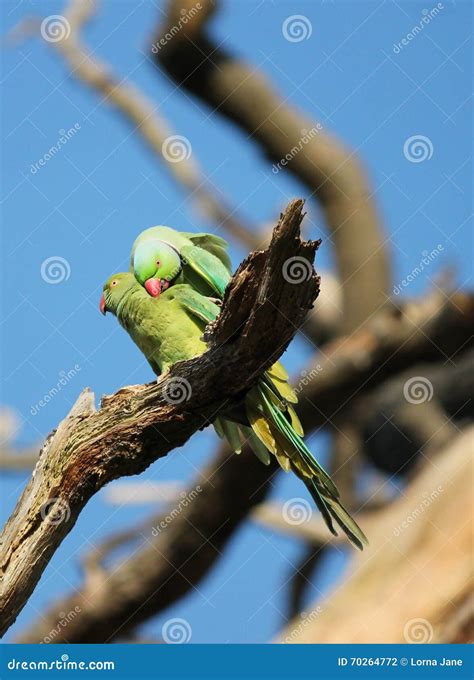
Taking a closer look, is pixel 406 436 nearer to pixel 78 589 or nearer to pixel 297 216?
pixel 78 589

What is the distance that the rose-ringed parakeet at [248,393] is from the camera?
4602 mm

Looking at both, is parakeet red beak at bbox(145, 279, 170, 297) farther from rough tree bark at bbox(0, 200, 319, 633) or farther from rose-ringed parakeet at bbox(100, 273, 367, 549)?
rough tree bark at bbox(0, 200, 319, 633)

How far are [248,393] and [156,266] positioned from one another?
1.02m

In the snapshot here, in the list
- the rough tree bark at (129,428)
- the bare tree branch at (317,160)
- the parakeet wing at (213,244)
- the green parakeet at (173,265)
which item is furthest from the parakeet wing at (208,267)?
the bare tree branch at (317,160)

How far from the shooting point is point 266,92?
8.59m

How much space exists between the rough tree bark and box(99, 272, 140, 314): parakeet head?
1.35 metres

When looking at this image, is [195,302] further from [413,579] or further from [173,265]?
[413,579]

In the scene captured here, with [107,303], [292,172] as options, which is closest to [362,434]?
[292,172]

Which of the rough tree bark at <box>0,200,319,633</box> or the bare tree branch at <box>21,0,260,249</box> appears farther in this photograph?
the bare tree branch at <box>21,0,260,249</box>

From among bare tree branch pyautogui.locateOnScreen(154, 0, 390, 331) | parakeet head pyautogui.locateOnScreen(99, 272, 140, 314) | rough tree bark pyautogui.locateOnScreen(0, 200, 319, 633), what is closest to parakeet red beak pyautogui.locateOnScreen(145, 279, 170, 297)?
parakeet head pyautogui.locateOnScreen(99, 272, 140, 314)

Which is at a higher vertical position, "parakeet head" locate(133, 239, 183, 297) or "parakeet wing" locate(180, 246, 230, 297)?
"parakeet wing" locate(180, 246, 230, 297)

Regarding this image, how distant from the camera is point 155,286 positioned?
16.6ft

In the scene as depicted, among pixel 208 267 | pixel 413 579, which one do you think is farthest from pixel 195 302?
pixel 413 579

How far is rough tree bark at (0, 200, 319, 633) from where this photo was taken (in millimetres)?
3565
